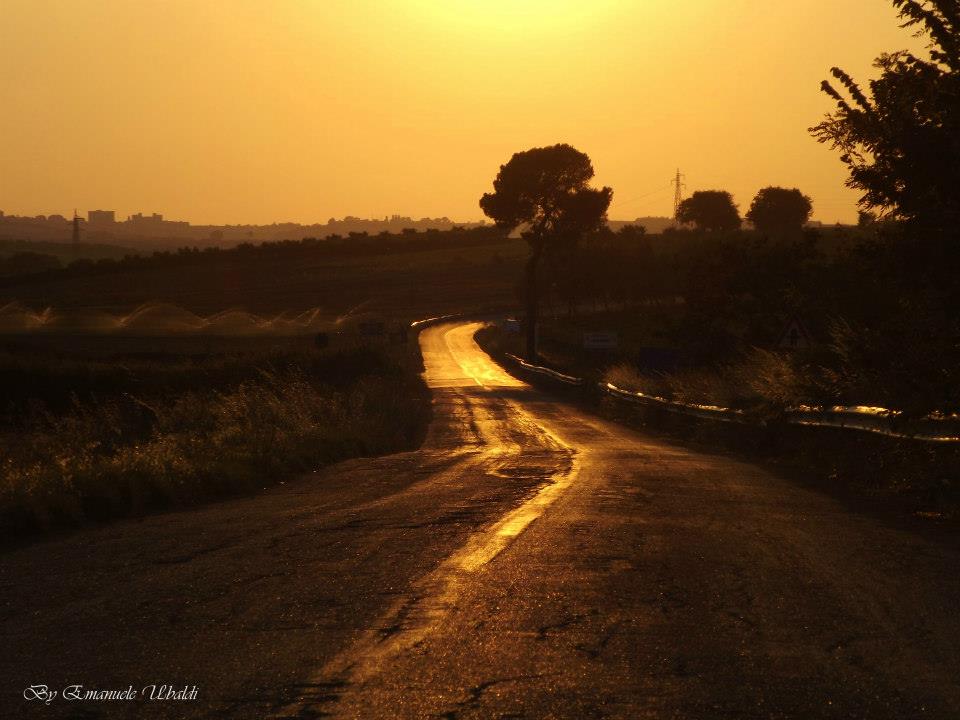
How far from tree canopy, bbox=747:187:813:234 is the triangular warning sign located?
5373 inches

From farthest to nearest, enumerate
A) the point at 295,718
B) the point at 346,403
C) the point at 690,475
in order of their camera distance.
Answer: the point at 346,403
the point at 690,475
the point at 295,718

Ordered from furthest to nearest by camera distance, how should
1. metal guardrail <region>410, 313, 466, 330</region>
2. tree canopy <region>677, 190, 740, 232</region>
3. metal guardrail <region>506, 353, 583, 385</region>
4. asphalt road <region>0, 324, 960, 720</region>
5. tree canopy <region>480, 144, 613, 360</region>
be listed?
tree canopy <region>677, 190, 740, 232</region> < metal guardrail <region>410, 313, 466, 330</region> < tree canopy <region>480, 144, 613, 360</region> < metal guardrail <region>506, 353, 583, 385</region> < asphalt road <region>0, 324, 960, 720</region>

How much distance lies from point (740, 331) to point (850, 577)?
3385 centimetres

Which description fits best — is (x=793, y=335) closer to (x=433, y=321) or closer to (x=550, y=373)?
(x=550, y=373)

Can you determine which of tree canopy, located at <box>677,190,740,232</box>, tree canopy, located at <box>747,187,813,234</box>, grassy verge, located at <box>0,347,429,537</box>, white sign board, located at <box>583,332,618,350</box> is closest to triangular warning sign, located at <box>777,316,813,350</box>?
grassy verge, located at <box>0,347,429,537</box>

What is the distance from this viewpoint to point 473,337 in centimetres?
9256

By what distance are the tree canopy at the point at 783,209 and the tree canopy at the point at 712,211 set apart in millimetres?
15407

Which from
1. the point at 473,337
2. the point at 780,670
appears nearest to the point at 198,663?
the point at 780,670

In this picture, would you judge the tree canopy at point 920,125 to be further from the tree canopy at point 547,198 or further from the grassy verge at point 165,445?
the tree canopy at point 547,198

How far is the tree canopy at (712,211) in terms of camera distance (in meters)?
172

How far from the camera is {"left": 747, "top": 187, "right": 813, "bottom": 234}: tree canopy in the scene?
153750 mm

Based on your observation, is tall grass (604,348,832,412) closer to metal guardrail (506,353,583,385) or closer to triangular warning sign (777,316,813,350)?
triangular warning sign (777,316,813,350)

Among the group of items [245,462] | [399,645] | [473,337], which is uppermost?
[399,645]

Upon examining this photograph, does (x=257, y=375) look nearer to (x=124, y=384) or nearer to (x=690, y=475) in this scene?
(x=124, y=384)
